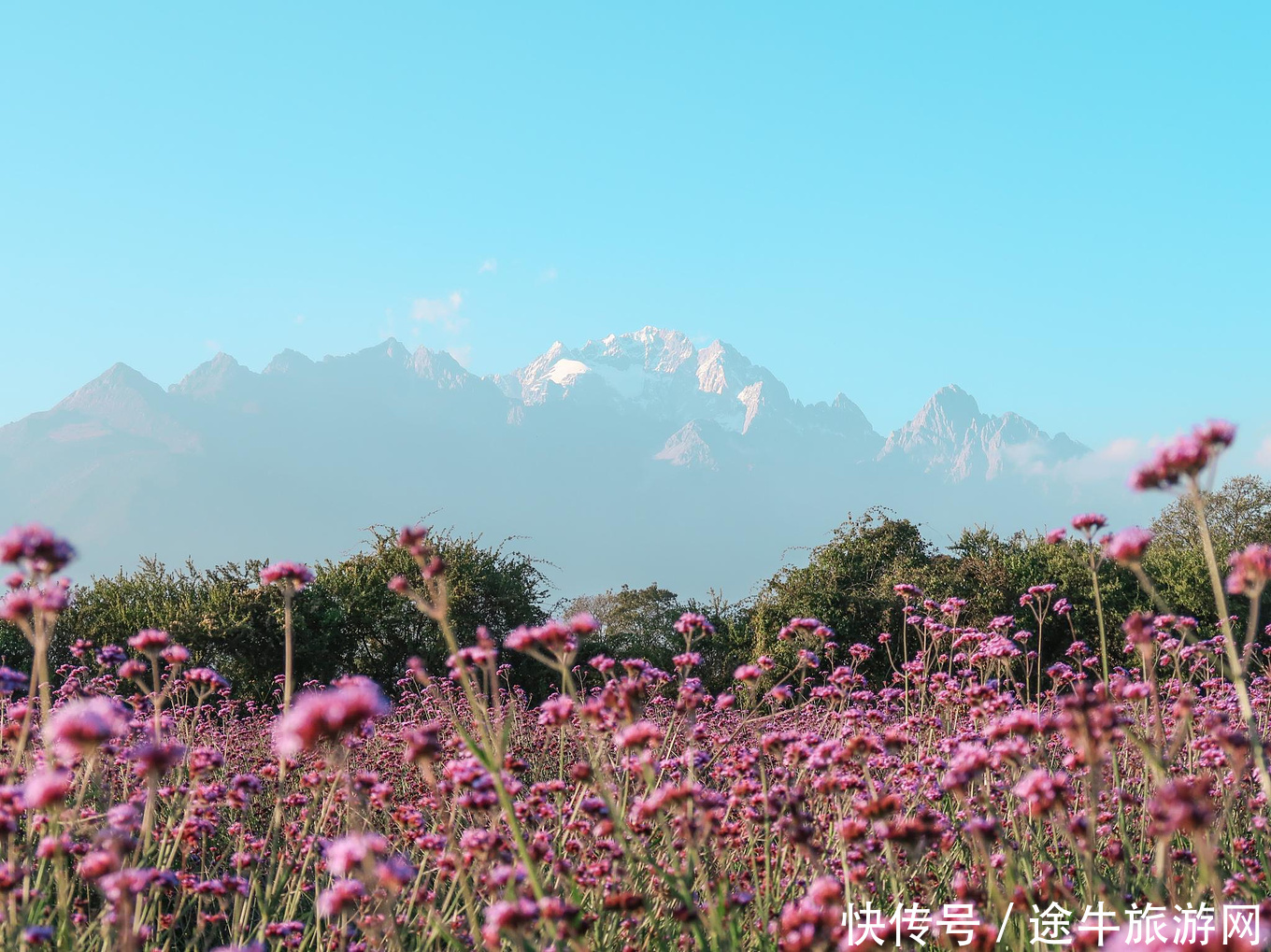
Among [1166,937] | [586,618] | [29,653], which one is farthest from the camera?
[29,653]

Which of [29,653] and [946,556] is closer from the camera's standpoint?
[29,653]

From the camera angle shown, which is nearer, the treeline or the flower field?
the flower field

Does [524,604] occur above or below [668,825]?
above

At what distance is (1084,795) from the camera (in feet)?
14.3

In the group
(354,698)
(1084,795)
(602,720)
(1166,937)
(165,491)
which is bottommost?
(1084,795)

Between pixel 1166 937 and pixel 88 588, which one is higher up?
pixel 88 588

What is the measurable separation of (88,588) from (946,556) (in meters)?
15.1

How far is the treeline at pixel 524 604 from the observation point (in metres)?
14.2

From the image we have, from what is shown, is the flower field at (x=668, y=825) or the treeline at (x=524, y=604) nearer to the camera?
the flower field at (x=668, y=825)

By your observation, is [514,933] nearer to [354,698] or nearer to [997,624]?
[354,698]

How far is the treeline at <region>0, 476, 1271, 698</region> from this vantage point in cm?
1425

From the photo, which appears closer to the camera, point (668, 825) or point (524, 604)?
point (668, 825)

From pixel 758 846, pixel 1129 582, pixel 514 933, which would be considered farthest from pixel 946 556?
pixel 514 933

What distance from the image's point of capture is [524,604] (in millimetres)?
16328
